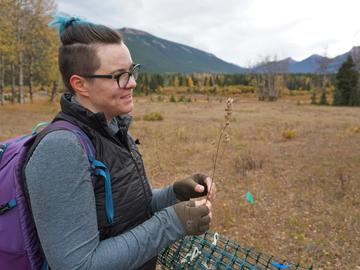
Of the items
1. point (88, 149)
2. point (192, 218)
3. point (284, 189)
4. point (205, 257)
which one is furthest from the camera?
point (284, 189)

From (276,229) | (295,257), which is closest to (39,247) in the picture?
(295,257)

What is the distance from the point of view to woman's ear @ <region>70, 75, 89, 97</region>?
1.25 meters

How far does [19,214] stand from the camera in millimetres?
1086

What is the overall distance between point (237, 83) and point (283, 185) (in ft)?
237

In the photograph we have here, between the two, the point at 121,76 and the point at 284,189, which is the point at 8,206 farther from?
the point at 284,189

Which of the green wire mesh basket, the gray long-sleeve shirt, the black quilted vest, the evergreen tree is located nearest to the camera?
the gray long-sleeve shirt

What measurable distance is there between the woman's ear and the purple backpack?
18cm

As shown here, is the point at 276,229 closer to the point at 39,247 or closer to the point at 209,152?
the point at 39,247

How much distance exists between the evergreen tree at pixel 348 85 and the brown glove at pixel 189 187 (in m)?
38.6

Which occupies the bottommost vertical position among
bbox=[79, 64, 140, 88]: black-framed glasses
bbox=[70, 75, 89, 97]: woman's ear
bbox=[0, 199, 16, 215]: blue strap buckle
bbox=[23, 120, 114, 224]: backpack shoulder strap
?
bbox=[0, 199, 16, 215]: blue strap buckle

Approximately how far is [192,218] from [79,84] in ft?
2.40

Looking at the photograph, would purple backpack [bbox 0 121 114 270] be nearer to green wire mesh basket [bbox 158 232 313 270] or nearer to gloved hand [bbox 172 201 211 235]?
gloved hand [bbox 172 201 211 235]

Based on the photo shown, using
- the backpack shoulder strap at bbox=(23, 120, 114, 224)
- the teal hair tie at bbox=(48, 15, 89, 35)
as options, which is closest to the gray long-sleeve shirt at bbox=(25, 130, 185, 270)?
the backpack shoulder strap at bbox=(23, 120, 114, 224)

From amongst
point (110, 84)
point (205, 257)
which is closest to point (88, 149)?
point (110, 84)
